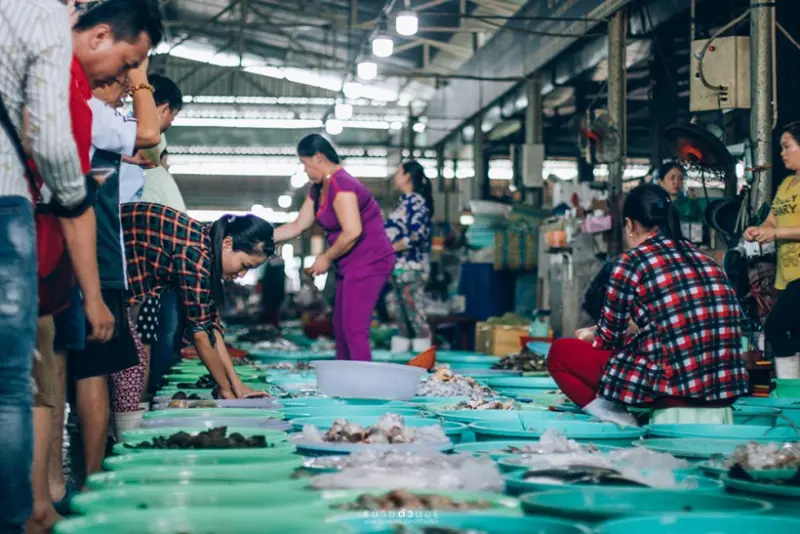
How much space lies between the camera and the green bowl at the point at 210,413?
333 cm

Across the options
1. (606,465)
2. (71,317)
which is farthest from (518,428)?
(71,317)

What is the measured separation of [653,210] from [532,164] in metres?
10.0

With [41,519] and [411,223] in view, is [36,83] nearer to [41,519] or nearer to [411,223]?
[41,519]

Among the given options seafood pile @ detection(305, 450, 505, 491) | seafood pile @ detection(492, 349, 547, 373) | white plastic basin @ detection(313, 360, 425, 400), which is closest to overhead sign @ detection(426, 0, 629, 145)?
seafood pile @ detection(492, 349, 547, 373)

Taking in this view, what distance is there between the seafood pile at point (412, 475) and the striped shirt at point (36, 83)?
0.83 m

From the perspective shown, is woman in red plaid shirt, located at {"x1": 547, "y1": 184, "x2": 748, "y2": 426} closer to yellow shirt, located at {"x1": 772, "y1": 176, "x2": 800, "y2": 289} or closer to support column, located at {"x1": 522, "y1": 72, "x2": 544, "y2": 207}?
yellow shirt, located at {"x1": 772, "y1": 176, "x2": 800, "y2": 289}

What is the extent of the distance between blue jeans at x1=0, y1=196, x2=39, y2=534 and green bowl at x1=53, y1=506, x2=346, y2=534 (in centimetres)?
39

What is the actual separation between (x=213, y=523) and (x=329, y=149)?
451 cm

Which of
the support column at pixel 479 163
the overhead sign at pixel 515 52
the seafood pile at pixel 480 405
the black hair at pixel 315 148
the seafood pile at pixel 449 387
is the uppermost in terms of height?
the overhead sign at pixel 515 52

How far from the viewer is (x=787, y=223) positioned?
6035 millimetres

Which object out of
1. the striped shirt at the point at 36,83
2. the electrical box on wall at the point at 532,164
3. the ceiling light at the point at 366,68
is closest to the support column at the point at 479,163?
the electrical box on wall at the point at 532,164

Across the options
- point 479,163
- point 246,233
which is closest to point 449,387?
point 246,233

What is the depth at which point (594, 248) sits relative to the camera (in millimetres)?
10133

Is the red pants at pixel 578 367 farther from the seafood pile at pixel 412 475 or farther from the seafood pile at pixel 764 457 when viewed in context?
the seafood pile at pixel 412 475
